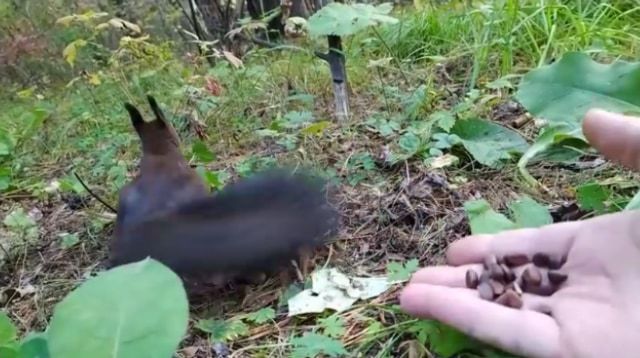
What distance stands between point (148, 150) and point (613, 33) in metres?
1.40

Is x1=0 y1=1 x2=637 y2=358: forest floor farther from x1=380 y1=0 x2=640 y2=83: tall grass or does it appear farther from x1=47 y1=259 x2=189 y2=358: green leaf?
x1=47 y1=259 x2=189 y2=358: green leaf

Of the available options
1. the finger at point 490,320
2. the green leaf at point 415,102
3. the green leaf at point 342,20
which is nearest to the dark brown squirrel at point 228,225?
the finger at point 490,320

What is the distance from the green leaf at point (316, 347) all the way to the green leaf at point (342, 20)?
85 cm

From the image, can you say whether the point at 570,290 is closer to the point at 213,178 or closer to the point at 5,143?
the point at 213,178

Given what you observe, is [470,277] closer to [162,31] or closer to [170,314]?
[170,314]

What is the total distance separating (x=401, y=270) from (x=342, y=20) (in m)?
0.74

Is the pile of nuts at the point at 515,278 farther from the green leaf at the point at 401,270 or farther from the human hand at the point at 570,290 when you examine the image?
the green leaf at the point at 401,270

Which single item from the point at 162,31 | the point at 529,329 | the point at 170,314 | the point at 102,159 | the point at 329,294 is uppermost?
the point at 170,314

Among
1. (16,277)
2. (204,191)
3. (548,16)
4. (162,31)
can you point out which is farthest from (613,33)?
(162,31)

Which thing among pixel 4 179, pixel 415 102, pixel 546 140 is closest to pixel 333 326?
pixel 546 140

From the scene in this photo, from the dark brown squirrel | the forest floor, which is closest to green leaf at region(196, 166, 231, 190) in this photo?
the forest floor

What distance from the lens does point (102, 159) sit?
7.32 feet

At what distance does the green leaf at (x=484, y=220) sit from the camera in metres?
1.27

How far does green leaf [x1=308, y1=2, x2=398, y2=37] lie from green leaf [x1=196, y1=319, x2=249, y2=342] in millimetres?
774
